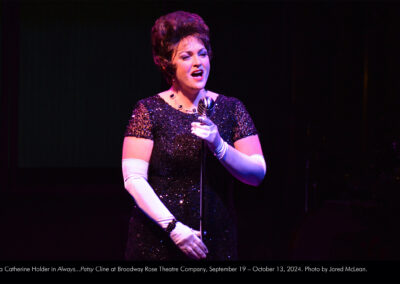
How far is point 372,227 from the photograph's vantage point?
8.78 feet

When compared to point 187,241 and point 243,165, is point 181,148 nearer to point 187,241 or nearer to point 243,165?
point 243,165

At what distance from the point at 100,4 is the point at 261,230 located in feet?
18.7

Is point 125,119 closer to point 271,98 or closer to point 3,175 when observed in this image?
point 3,175

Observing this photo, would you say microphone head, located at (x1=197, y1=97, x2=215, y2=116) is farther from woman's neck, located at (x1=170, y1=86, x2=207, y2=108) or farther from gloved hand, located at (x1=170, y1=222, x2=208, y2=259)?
gloved hand, located at (x1=170, y1=222, x2=208, y2=259)

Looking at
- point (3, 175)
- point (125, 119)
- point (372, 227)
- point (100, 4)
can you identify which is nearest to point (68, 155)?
point (125, 119)

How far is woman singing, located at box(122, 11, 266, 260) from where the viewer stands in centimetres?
167

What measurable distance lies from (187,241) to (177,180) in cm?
26

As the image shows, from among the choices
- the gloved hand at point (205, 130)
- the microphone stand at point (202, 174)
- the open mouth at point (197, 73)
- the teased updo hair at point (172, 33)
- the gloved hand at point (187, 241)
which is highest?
the teased updo hair at point (172, 33)

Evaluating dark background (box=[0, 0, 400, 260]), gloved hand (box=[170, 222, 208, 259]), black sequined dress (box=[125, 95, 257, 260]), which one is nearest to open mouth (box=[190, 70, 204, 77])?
black sequined dress (box=[125, 95, 257, 260])

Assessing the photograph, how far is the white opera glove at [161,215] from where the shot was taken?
5.12ft

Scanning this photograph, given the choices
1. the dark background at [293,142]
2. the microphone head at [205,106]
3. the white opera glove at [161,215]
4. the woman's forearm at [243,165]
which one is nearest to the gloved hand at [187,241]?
the white opera glove at [161,215]

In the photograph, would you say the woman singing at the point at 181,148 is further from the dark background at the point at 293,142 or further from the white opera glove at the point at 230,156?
the dark background at the point at 293,142

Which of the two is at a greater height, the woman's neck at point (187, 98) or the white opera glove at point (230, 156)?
the woman's neck at point (187, 98)

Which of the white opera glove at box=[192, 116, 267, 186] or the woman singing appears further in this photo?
the woman singing
